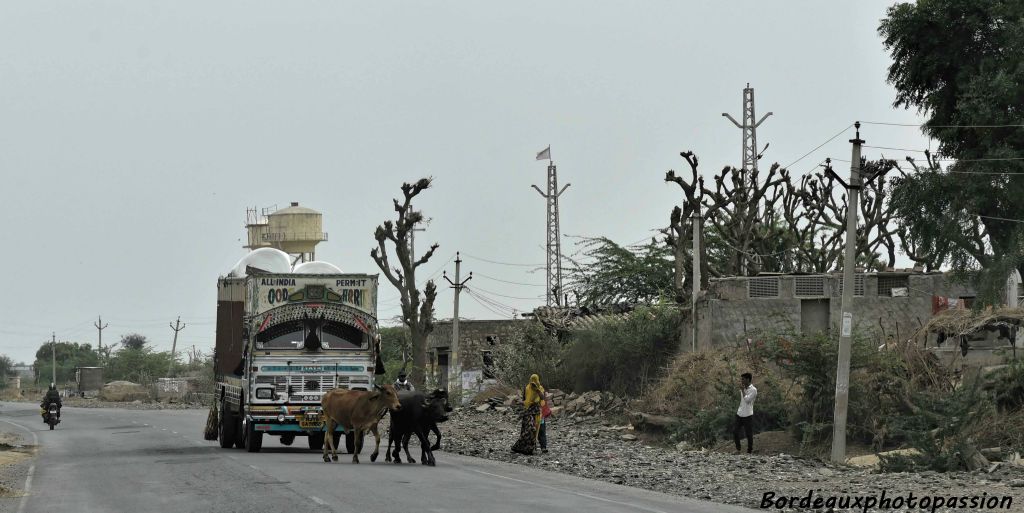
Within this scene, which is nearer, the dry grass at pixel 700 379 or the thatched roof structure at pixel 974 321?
the thatched roof structure at pixel 974 321

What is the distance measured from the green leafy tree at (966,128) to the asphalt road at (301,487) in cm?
1562

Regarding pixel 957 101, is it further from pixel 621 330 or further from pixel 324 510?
pixel 324 510

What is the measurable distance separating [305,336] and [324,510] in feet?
39.9

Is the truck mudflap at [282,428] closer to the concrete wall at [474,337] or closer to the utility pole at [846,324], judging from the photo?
the utility pole at [846,324]

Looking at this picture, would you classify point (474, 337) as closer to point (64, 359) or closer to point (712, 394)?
point (712, 394)

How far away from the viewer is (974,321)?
99.2 feet

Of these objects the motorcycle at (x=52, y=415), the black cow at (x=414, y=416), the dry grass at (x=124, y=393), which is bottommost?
the dry grass at (x=124, y=393)

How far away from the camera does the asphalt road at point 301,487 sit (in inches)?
639

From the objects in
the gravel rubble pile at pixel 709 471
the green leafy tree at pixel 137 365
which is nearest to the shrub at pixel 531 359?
the gravel rubble pile at pixel 709 471

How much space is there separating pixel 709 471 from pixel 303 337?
902 cm

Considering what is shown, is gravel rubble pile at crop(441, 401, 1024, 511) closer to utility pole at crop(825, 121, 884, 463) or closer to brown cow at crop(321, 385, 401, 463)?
utility pole at crop(825, 121, 884, 463)

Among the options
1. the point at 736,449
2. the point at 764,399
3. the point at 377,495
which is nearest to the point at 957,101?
the point at 764,399

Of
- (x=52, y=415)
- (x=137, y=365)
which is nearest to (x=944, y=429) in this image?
(x=52, y=415)

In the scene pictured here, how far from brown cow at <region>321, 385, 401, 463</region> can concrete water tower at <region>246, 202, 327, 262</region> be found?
50.4m
